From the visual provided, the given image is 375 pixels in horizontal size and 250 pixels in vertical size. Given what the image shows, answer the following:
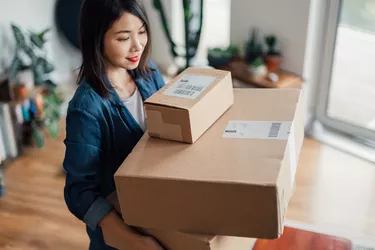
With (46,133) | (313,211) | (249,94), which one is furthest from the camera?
(46,133)

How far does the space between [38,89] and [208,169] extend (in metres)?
2.13

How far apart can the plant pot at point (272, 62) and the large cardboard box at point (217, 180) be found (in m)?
1.72

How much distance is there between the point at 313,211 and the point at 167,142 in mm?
1417

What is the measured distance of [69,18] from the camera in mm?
3139

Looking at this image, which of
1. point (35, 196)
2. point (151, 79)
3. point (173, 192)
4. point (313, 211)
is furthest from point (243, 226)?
point (35, 196)

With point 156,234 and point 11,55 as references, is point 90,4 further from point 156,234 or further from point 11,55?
point 11,55

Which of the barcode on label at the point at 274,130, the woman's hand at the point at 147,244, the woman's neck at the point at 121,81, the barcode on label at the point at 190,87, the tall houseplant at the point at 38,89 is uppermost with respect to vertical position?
the barcode on label at the point at 190,87

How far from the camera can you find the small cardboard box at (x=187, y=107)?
1.02 m

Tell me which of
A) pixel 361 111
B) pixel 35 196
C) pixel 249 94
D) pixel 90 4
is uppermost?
pixel 90 4

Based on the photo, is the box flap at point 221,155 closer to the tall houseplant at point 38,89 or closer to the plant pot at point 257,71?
the plant pot at point 257,71

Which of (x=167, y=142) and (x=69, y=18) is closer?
(x=167, y=142)

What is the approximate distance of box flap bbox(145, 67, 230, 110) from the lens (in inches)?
40.8

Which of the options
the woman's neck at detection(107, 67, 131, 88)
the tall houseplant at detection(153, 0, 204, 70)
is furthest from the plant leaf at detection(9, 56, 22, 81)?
the woman's neck at detection(107, 67, 131, 88)

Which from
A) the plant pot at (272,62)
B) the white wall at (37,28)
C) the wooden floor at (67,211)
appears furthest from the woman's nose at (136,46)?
the white wall at (37,28)
